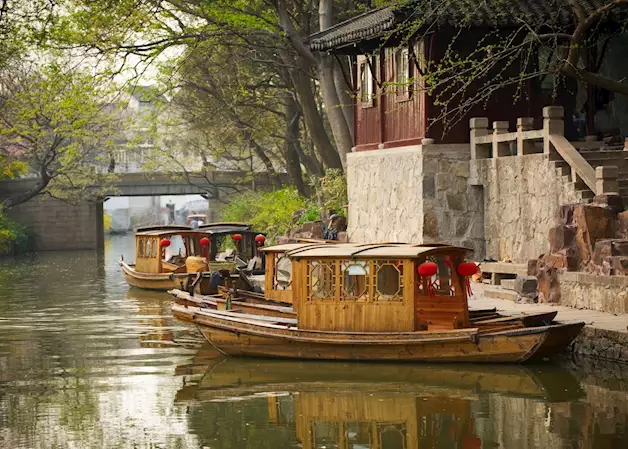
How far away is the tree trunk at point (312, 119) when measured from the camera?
3712 centimetres

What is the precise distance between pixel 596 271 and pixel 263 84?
25.9 metres

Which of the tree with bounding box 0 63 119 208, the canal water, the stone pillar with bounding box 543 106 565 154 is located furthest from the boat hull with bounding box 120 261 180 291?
the stone pillar with bounding box 543 106 565 154

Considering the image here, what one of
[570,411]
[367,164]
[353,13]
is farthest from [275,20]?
[570,411]

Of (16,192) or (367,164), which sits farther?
(16,192)

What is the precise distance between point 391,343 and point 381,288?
88 cm

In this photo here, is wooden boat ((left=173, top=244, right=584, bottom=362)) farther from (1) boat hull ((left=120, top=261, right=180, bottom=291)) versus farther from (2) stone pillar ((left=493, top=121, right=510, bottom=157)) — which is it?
(1) boat hull ((left=120, top=261, right=180, bottom=291))

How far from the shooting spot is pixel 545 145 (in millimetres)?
23016

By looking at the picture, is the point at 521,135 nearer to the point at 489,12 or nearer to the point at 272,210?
the point at 489,12

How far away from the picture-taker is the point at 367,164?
97.3 ft

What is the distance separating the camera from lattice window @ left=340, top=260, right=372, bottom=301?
1805 centimetres

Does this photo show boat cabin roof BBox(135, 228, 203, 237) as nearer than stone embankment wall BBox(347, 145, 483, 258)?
No

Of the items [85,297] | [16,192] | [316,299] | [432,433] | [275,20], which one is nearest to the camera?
[432,433]

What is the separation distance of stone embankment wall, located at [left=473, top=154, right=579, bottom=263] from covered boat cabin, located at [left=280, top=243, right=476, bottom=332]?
177 inches

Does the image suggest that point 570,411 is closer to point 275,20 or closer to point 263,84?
point 275,20
